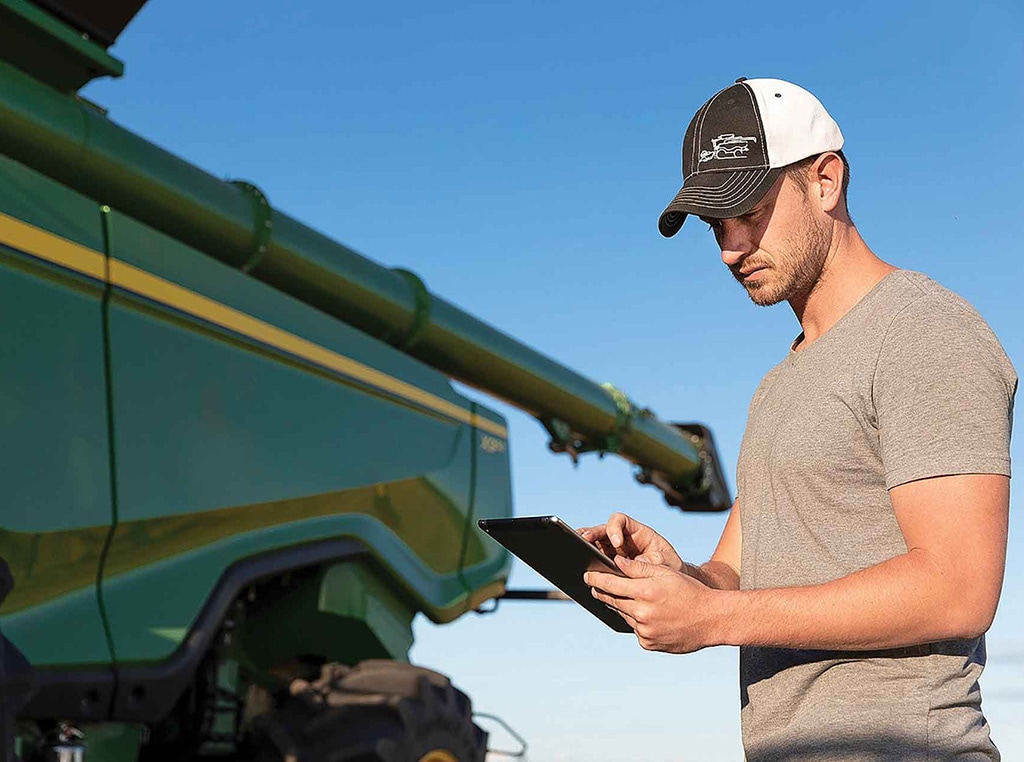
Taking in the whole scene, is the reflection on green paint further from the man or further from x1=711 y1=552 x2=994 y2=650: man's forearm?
x1=711 y1=552 x2=994 y2=650: man's forearm

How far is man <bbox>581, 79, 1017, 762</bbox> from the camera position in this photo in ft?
5.84

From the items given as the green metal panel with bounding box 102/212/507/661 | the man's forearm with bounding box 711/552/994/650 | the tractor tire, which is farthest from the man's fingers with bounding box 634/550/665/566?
the tractor tire

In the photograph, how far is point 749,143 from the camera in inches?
81.4

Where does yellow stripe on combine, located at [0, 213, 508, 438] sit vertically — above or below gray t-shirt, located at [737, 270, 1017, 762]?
above

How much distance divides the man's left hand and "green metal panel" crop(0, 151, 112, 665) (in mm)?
2668

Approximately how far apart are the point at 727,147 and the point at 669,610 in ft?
2.48

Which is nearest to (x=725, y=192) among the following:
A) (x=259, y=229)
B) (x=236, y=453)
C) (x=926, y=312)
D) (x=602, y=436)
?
A: (x=926, y=312)

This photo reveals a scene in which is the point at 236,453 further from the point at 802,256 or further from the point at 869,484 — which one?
the point at 869,484

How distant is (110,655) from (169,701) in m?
0.29

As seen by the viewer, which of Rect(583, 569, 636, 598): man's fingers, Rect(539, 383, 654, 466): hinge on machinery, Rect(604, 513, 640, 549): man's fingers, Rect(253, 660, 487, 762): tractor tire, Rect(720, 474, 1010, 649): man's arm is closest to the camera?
Rect(720, 474, 1010, 649): man's arm

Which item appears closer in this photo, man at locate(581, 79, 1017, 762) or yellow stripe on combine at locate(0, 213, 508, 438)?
man at locate(581, 79, 1017, 762)

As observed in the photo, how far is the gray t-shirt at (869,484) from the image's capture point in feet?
5.96

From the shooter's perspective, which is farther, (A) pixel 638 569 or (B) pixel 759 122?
(B) pixel 759 122

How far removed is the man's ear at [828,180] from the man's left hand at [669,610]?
0.66 meters
